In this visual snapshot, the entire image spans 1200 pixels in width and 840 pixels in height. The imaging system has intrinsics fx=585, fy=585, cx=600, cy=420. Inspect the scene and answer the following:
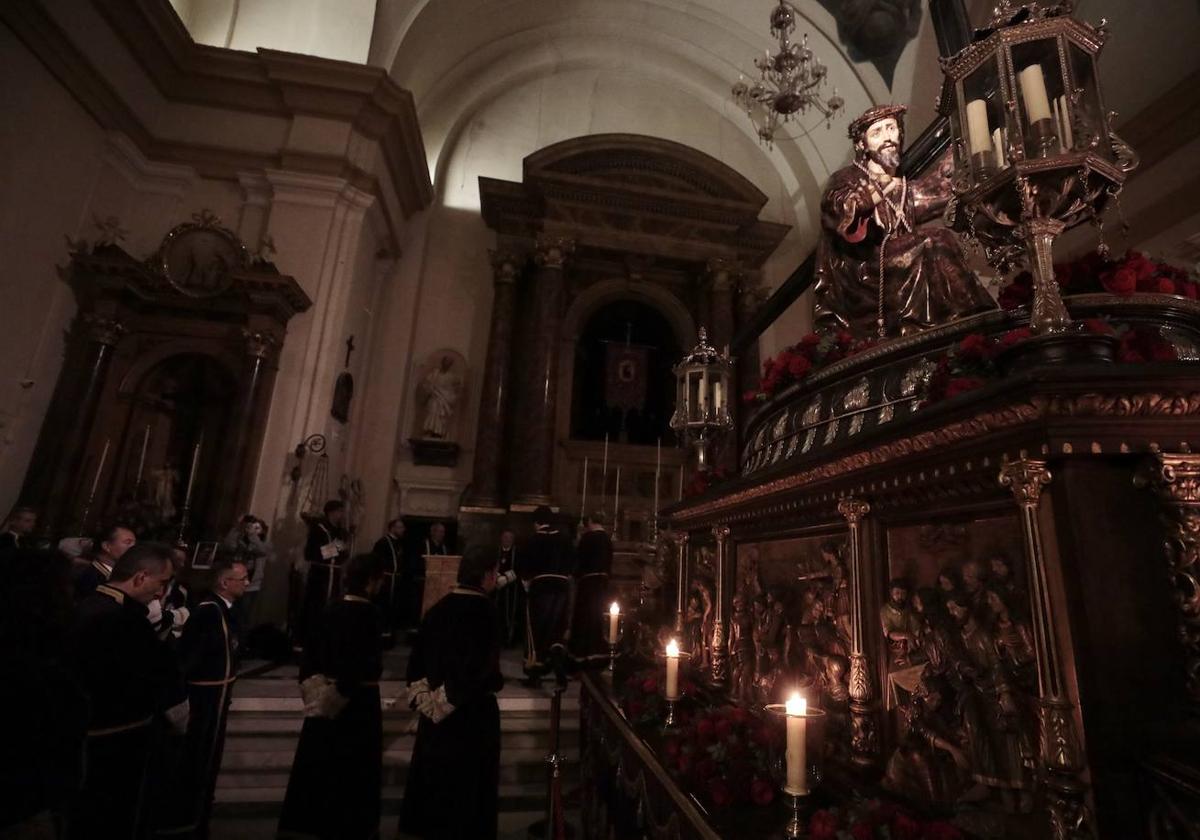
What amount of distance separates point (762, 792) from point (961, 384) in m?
1.40

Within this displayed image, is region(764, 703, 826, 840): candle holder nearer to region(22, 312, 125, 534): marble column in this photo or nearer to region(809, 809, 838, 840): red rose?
region(809, 809, 838, 840): red rose

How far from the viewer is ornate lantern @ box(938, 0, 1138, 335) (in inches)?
67.9

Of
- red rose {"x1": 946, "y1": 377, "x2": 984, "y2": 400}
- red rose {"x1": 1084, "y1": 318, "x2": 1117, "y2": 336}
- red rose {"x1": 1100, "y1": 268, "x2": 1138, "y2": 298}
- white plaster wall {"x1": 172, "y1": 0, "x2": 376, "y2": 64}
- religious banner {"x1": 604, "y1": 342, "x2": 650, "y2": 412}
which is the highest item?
white plaster wall {"x1": 172, "y1": 0, "x2": 376, "y2": 64}

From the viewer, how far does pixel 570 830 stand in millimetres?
3570

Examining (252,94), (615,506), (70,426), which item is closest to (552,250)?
(615,506)

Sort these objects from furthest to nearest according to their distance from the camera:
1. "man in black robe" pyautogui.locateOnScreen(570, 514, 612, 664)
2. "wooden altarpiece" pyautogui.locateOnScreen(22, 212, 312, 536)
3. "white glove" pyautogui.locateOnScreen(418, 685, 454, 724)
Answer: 1. "wooden altarpiece" pyautogui.locateOnScreen(22, 212, 312, 536)
2. "man in black robe" pyautogui.locateOnScreen(570, 514, 612, 664)
3. "white glove" pyautogui.locateOnScreen(418, 685, 454, 724)

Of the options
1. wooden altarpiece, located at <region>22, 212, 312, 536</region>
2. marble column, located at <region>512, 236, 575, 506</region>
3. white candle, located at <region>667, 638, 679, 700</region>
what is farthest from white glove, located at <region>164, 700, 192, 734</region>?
marble column, located at <region>512, 236, 575, 506</region>


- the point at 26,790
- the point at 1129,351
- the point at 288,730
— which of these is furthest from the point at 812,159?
the point at 26,790

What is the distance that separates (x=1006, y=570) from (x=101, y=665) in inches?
123

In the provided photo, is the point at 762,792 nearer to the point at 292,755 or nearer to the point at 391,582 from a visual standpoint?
the point at 292,755

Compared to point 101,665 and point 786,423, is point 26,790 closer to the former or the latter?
point 101,665

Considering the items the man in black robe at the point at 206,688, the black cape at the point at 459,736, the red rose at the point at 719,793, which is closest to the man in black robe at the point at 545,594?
the black cape at the point at 459,736

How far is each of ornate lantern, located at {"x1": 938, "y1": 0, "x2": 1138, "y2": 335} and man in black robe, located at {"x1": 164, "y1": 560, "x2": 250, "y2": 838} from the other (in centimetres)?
386

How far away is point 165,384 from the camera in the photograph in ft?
23.1
